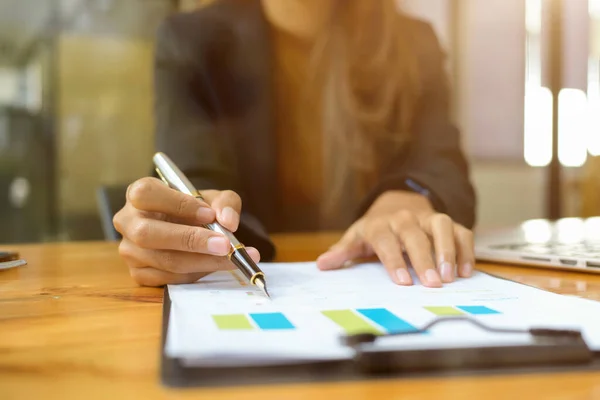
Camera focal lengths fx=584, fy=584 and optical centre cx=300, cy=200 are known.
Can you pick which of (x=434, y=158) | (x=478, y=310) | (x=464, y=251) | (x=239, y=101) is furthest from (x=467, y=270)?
(x=239, y=101)

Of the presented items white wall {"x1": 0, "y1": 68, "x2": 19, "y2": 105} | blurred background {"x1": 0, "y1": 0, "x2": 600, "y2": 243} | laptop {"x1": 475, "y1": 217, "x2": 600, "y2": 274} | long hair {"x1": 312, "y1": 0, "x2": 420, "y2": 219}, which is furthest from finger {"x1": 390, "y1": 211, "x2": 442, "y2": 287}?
white wall {"x1": 0, "y1": 68, "x2": 19, "y2": 105}

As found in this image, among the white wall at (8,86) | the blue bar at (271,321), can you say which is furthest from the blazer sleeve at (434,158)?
the white wall at (8,86)

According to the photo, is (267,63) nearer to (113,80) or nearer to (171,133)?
(171,133)

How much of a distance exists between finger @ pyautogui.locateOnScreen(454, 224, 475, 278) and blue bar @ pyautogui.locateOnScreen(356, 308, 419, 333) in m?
0.16

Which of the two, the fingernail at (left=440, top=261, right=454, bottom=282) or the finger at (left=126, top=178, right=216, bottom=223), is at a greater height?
the finger at (left=126, top=178, right=216, bottom=223)

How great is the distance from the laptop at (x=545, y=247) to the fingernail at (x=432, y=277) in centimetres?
A: 15

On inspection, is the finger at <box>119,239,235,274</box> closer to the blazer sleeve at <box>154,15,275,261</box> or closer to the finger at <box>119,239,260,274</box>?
the finger at <box>119,239,260,274</box>

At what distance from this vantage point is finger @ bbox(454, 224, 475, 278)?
0.46 meters

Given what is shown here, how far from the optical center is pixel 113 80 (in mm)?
2262

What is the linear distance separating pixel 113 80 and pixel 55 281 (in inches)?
76.0

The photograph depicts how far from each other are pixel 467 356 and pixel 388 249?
9.7 inches

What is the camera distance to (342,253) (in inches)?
20.1

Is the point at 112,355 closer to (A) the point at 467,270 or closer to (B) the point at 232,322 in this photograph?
(B) the point at 232,322

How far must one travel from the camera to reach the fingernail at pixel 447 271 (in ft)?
1.43
